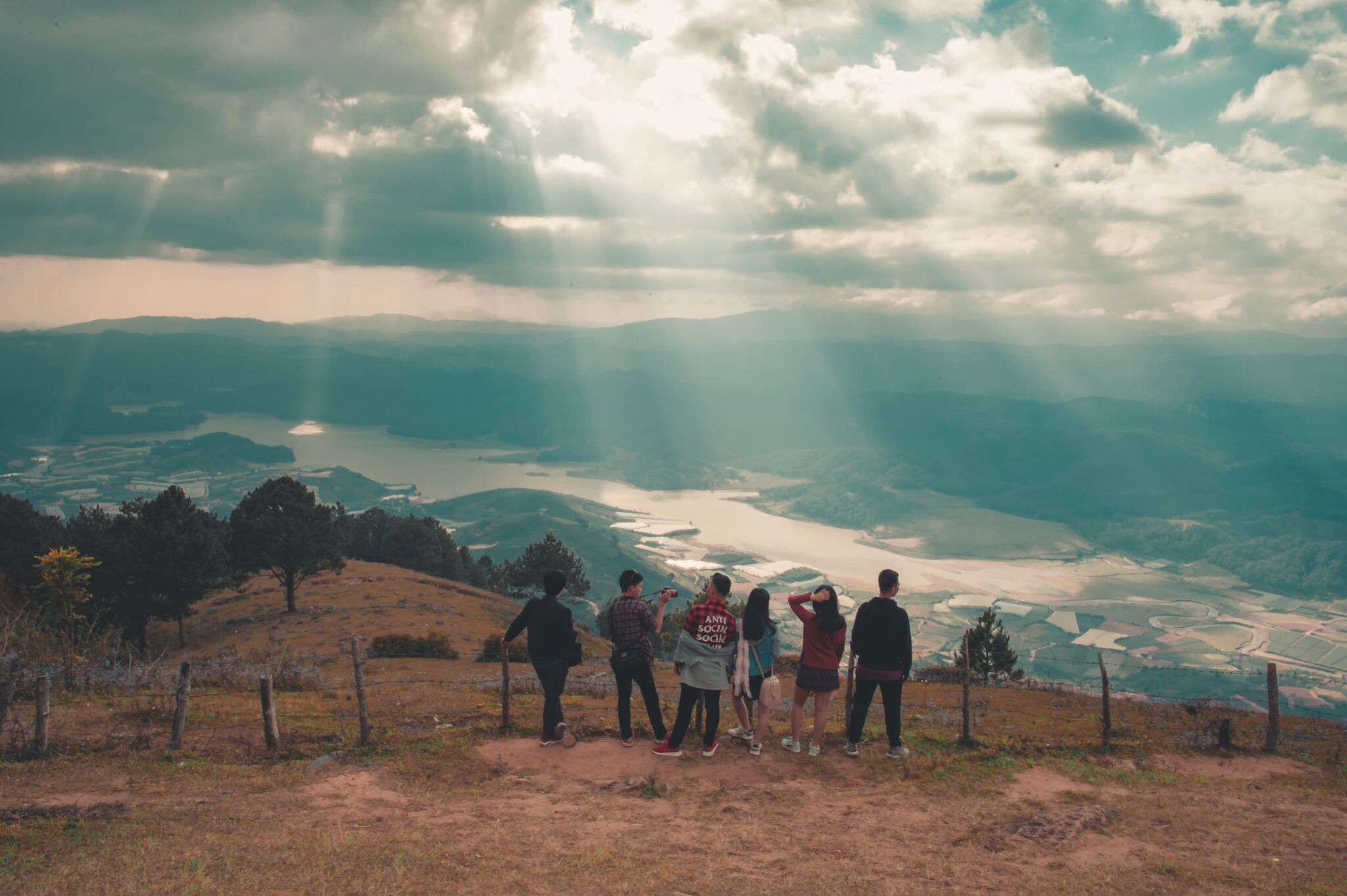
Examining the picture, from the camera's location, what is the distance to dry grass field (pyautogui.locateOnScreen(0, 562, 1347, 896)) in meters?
7.57

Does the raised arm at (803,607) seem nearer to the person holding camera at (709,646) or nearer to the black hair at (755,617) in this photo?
the black hair at (755,617)

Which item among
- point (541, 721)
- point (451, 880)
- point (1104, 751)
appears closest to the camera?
point (451, 880)

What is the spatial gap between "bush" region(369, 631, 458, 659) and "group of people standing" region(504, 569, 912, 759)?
2190 cm

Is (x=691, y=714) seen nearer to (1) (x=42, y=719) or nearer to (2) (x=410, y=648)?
(1) (x=42, y=719)

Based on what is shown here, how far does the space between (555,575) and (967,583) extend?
656 ft

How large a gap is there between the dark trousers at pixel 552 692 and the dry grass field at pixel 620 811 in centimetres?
45

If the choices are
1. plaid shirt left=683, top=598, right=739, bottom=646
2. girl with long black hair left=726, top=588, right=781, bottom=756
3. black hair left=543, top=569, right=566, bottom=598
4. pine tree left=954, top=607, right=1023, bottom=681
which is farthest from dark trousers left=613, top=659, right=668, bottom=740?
pine tree left=954, top=607, right=1023, bottom=681

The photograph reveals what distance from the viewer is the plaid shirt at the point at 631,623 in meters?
10.5

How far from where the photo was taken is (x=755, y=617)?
1034 cm

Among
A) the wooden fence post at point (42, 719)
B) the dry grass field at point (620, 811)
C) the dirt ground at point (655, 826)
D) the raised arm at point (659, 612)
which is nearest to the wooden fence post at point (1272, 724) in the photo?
the dry grass field at point (620, 811)

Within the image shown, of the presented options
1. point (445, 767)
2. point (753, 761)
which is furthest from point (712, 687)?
point (445, 767)

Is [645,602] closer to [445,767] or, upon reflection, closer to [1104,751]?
[445,767]

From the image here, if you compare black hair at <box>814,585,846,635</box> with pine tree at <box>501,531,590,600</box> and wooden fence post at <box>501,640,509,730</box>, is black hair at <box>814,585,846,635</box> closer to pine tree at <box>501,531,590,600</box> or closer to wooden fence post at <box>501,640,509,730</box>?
wooden fence post at <box>501,640,509,730</box>

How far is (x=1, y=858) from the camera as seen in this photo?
745 centimetres
